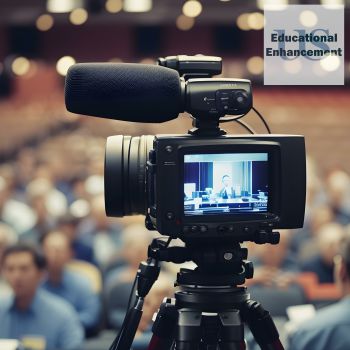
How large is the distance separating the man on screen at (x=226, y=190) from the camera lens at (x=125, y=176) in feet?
0.53

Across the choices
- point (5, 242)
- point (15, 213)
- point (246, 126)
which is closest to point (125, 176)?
point (246, 126)

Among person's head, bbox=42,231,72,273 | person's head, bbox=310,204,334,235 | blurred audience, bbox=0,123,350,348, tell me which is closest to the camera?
blurred audience, bbox=0,123,350,348

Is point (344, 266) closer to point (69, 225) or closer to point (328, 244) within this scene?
point (328, 244)

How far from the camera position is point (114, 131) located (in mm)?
5762

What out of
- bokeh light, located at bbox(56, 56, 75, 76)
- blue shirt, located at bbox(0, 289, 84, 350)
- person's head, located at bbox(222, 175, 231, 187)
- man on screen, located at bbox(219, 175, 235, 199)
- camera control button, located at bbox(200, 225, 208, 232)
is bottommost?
blue shirt, located at bbox(0, 289, 84, 350)

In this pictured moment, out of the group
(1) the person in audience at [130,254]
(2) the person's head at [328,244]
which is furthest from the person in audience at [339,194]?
(1) the person in audience at [130,254]

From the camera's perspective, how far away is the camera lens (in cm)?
173

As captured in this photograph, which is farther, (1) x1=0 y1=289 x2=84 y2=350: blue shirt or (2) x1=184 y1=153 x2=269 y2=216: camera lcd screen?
(1) x1=0 y1=289 x2=84 y2=350: blue shirt

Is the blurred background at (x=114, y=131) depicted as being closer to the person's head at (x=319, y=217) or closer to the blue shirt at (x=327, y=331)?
the person's head at (x=319, y=217)

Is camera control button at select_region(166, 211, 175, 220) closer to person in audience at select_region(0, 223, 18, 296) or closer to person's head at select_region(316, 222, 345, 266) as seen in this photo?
person in audience at select_region(0, 223, 18, 296)

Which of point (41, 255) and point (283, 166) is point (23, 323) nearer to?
point (41, 255)

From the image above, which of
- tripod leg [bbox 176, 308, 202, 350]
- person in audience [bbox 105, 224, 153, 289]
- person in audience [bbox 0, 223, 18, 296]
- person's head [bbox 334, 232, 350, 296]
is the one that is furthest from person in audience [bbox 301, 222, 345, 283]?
tripod leg [bbox 176, 308, 202, 350]

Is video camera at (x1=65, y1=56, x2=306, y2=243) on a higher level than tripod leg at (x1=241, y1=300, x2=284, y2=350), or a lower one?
higher

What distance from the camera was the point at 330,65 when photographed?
1876 millimetres
